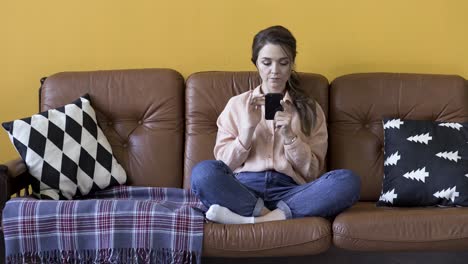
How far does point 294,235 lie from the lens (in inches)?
69.6

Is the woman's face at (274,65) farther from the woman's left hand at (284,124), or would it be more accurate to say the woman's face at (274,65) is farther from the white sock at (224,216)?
the white sock at (224,216)

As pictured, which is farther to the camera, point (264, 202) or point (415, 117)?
point (415, 117)

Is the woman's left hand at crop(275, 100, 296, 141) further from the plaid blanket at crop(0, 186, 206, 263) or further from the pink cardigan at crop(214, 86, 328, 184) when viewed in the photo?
the plaid blanket at crop(0, 186, 206, 263)

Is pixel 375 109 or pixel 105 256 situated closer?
pixel 105 256

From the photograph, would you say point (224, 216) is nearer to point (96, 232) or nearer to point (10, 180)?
point (96, 232)

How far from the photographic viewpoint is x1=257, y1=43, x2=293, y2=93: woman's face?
2.08m

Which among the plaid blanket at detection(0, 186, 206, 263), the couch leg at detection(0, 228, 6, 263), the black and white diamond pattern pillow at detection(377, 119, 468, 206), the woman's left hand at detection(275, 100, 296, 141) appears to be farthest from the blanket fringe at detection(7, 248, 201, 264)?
the black and white diamond pattern pillow at detection(377, 119, 468, 206)

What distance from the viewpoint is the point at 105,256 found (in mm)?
1821

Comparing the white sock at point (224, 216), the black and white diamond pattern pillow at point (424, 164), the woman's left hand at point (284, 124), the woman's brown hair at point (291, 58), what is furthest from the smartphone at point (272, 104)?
the black and white diamond pattern pillow at point (424, 164)

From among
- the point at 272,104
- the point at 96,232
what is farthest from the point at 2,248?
the point at 272,104

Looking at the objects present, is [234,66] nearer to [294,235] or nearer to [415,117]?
[415,117]

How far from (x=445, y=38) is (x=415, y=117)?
19.5 inches

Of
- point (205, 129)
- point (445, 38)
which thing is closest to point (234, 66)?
point (205, 129)

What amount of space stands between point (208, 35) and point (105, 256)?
3.78 feet
